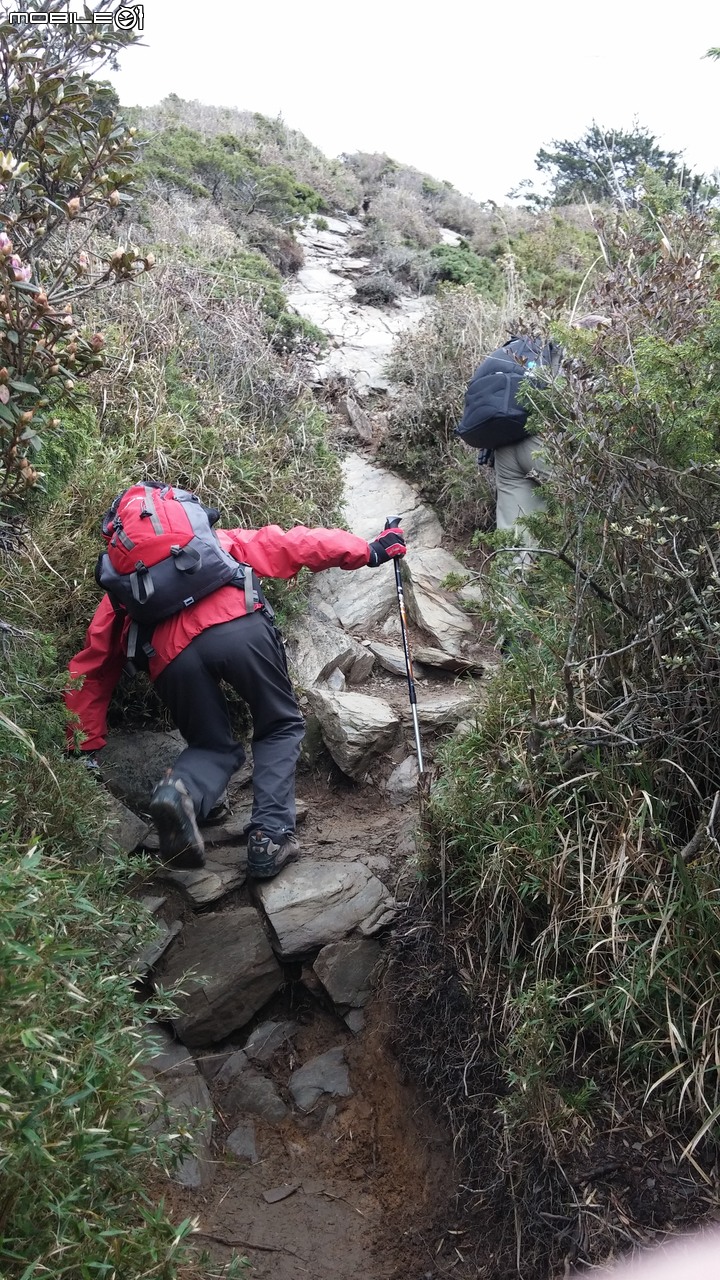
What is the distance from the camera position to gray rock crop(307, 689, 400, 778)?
5148 millimetres

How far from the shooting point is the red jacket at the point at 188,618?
14.1ft

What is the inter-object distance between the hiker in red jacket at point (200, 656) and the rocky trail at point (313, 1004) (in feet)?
0.96

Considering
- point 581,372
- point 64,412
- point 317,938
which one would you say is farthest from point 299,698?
point 581,372

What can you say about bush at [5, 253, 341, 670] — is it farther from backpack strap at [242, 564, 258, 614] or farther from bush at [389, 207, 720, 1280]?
bush at [389, 207, 720, 1280]

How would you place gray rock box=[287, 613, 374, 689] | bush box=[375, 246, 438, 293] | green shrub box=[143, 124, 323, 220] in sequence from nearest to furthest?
gray rock box=[287, 613, 374, 689]
bush box=[375, 246, 438, 293]
green shrub box=[143, 124, 323, 220]

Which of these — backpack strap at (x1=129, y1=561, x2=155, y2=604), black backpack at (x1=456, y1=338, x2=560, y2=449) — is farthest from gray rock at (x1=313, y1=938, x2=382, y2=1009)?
black backpack at (x1=456, y1=338, x2=560, y2=449)

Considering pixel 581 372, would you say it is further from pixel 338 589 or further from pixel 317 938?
pixel 338 589

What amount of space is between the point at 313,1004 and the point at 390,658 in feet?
8.26

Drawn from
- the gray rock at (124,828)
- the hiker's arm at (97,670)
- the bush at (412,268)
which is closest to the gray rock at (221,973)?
the gray rock at (124,828)

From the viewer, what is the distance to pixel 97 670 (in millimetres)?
4496

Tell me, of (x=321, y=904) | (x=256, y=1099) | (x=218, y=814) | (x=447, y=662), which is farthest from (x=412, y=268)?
(x=256, y=1099)

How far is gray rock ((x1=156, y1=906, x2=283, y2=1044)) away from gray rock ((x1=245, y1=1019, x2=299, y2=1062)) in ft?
0.31

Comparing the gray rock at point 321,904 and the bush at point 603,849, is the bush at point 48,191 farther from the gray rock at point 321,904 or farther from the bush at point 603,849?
the gray rock at point 321,904

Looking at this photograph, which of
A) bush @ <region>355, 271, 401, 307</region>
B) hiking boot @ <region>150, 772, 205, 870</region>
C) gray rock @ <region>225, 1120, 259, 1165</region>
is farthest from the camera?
bush @ <region>355, 271, 401, 307</region>
